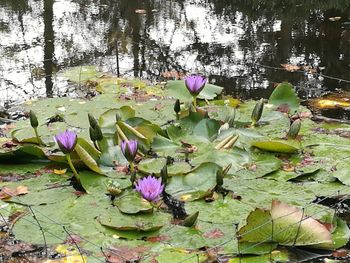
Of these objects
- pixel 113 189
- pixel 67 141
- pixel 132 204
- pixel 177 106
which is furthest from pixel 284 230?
pixel 177 106

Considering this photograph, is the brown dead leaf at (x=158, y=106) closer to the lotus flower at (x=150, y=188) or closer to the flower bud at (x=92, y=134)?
the flower bud at (x=92, y=134)

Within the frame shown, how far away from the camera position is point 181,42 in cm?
484

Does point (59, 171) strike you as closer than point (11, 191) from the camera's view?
No

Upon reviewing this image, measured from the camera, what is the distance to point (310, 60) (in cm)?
432

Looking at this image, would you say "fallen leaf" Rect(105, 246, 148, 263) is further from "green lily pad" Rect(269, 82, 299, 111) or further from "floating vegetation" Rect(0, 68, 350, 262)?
"green lily pad" Rect(269, 82, 299, 111)

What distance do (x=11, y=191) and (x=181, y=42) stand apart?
2680 millimetres

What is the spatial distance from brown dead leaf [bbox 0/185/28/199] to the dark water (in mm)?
1318

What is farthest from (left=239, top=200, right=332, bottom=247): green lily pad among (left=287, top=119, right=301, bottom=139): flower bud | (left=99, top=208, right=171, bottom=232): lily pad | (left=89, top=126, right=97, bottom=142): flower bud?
(left=89, top=126, right=97, bottom=142): flower bud

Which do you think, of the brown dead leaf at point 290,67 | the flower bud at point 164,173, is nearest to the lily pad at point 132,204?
the flower bud at point 164,173

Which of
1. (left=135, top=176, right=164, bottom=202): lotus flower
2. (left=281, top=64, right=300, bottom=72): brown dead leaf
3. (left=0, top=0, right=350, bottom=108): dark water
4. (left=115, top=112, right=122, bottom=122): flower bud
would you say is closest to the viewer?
(left=135, top=176, right=164, bottom=202): lotus flower

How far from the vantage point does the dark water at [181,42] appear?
13.1 feet

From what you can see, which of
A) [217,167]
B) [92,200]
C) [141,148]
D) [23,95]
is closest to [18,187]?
[92,200]

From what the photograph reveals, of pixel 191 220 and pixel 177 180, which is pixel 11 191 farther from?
pixel 191 220

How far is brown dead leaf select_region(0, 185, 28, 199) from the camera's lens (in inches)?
96.5
